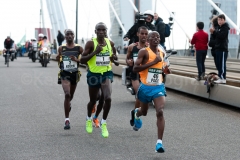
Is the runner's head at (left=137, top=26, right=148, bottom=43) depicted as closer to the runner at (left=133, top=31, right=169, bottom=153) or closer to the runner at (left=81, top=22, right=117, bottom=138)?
the runner at (left=81, top=22, right=117, bottom=138)

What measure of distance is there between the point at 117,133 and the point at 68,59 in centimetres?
155

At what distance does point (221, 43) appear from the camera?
1438 cm

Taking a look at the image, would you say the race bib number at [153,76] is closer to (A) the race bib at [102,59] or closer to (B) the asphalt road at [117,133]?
(B) the asphalt road at [117,133]

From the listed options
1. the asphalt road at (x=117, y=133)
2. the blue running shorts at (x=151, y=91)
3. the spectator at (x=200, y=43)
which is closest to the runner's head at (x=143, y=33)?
the asphalt road at (x=117, y=133)

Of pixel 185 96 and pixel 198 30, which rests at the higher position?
pixel 198 30

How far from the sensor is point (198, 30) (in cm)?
1636

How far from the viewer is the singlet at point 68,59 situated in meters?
10.7

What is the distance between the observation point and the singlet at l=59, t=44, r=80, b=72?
10.7 metres

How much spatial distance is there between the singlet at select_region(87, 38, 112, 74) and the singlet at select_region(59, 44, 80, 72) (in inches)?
35.0

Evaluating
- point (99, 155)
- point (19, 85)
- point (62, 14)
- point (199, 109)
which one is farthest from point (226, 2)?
point (99, 155)

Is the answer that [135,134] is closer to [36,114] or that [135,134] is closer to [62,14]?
[36,114]

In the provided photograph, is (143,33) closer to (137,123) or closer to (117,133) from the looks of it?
(137,123)

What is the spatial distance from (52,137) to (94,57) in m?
1.33

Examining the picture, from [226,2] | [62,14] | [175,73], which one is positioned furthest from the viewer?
[226,2]
